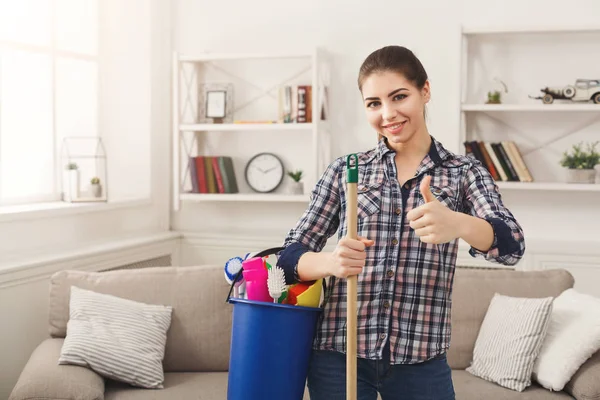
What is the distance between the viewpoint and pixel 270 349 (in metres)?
1.97

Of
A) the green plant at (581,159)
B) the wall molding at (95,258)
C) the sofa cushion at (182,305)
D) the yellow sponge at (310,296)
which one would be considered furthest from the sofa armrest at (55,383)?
the green plant at (581,159)

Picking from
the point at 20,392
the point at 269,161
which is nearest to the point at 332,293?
the point at 20,392

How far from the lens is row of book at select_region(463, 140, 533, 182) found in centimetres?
414

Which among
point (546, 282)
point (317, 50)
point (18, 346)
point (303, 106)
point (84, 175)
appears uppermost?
point (317, 50)

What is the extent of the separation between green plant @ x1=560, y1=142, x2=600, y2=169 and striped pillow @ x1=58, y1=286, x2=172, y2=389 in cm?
223

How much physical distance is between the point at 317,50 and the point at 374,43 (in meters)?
0.39

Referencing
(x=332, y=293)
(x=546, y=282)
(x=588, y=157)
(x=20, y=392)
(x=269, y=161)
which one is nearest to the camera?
(x=332, y=293)

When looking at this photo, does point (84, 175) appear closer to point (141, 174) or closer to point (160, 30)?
point (141, 174)

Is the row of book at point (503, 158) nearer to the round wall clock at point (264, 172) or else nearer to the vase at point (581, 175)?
the vase at point (581, 175)

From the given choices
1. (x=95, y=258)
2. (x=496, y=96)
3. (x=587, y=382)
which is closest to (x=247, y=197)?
(x=95, y=258)

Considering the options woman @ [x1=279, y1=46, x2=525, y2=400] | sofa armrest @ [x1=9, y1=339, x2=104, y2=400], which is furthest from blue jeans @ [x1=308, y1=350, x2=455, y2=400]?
sofa armrest @ [x1=9, y1=339, x2=104, y2=400]

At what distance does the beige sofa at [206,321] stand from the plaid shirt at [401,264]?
4.33ft

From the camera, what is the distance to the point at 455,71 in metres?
4.30

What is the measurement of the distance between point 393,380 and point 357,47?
310cm
